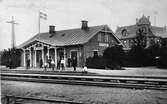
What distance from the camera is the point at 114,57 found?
1967 centimetres

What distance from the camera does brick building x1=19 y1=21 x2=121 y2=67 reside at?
2231cm

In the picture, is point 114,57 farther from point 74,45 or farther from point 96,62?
point 74,45

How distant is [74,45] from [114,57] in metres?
4.60

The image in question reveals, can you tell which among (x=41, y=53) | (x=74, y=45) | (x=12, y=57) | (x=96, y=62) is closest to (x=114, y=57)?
(x=96, y=62)

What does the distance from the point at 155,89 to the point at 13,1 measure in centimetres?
527

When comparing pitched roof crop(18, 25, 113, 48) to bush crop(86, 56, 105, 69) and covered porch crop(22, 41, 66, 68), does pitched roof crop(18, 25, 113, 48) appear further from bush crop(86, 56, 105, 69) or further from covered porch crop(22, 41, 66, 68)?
bush crop(86, 56, 105, 69)

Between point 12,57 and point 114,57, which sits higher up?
point 12,57

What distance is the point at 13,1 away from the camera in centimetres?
698

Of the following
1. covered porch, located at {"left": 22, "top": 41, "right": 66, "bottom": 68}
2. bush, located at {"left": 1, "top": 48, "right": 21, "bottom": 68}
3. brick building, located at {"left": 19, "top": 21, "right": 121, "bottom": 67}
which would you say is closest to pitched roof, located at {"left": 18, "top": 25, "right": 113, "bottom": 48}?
brick building, located at {"left": 19, "top": 21, "right": 121, "bottom": 67}

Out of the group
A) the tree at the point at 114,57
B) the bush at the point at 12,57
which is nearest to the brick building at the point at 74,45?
the bush at the point at 12,57

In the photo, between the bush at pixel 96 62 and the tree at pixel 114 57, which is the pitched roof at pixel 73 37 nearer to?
the bush at pixel 96 62

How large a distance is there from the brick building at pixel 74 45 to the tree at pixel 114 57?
9.20ft

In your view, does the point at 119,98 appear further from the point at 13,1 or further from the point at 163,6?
the point at 13,1

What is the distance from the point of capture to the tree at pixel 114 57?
19.3 m
